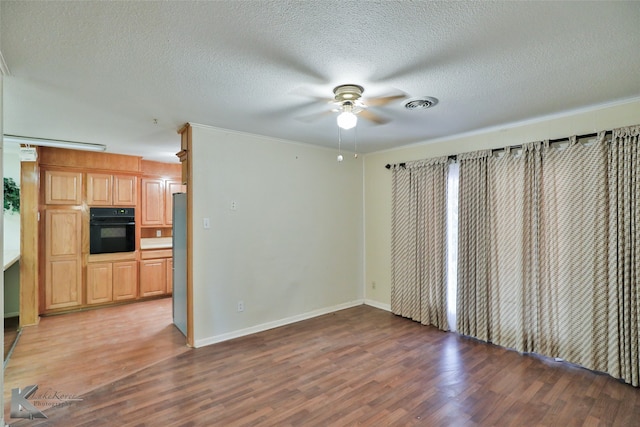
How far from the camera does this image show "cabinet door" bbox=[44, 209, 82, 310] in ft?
14.9

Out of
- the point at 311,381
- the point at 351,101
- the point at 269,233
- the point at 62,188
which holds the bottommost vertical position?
the point at 311,381

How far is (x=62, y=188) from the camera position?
15.2 feet

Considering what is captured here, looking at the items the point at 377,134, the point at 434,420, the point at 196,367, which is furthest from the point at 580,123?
the point at 196,367

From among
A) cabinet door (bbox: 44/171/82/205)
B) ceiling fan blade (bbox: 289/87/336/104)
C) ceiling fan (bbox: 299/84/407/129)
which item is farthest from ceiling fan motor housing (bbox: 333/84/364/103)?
cabinet door (bbox: 44/171/82/205)

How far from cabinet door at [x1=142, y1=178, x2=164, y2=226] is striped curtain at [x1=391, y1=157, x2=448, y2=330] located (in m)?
4.11

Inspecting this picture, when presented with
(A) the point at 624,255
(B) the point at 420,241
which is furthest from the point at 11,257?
(A) the point at 624,255

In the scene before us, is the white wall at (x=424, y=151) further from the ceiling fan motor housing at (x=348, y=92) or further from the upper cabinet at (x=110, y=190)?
the upper cabinet at (x=110, y=190)

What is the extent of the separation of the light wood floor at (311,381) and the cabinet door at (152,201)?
6.96 feet

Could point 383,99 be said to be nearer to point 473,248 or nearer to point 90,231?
point 473,248

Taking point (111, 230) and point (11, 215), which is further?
Result: point (111, 230)

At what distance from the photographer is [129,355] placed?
3299 mm

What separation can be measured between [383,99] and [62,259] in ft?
16.5

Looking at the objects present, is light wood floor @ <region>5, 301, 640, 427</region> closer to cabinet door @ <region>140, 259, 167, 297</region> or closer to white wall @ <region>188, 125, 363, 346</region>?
white wall @ <region>188, 125, 363, 346</region>

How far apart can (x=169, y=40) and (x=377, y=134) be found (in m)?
2.61
